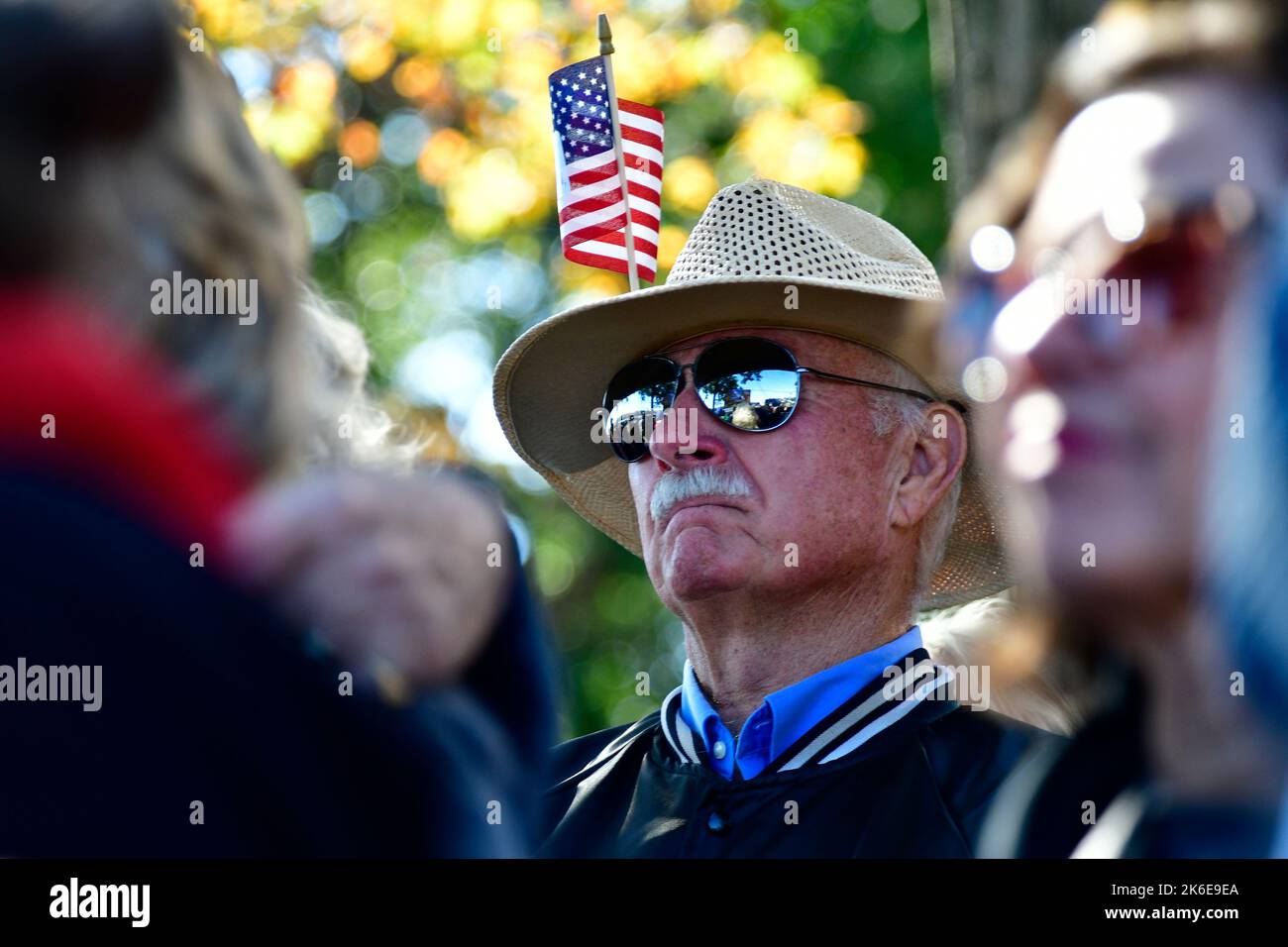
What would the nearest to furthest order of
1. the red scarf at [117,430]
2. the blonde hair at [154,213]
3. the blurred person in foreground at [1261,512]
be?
the blurred person in foreground at [1261,512]
the red scarf at [117,430]
the blonde hair at [154,213]

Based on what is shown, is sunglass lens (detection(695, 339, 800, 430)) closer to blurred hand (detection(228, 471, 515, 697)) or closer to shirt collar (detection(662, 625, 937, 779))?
shirt collar (detection(662, 625, 937, 779))

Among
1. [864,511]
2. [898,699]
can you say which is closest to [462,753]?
[898,699]

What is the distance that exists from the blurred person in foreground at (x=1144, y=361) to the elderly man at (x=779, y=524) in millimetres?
687

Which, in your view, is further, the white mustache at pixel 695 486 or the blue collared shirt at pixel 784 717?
the white mustache at pixel 695 486

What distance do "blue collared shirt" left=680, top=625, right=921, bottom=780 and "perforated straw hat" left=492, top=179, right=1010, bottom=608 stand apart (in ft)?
1.35

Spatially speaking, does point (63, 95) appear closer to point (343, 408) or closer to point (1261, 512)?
point (343, 408)

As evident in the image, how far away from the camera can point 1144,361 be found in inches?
59.9

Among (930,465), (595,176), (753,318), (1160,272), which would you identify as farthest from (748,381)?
(1160,272)

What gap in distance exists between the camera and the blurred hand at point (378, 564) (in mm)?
1211

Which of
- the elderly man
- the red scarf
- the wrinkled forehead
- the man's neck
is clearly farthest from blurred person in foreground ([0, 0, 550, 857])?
the man's neck

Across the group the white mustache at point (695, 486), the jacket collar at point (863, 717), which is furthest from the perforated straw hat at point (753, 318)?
the jacket collar at point (863, 717)

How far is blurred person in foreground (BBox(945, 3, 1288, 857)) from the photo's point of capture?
1470 mm

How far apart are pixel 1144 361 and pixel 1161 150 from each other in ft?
0.76

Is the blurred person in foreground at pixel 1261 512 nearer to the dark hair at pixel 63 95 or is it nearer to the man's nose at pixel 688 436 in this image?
the dark hair at pixel 63 95
